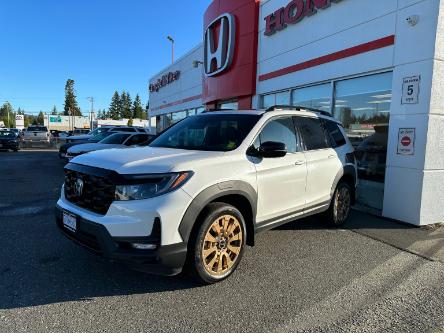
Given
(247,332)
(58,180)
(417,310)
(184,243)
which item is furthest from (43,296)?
(58,180)

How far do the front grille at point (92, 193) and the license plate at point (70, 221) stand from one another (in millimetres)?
143

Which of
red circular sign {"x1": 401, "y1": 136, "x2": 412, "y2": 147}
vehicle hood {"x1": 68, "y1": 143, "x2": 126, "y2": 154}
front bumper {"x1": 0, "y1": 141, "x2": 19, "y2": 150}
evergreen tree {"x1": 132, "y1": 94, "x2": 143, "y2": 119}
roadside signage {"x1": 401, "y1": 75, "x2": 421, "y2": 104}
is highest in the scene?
evergreen tree {"x1": 132, "y1": 94, "x2": 143, "y2": 119}

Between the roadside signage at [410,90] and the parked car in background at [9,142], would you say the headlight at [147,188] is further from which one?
the parked car in background at [9,142]

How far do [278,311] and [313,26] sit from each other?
25.2 ft

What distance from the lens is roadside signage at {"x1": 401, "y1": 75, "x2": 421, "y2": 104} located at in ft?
20.7

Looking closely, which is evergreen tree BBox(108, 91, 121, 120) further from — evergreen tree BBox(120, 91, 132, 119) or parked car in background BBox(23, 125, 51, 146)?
parked car in background BBox(23, 125, 51, 146)

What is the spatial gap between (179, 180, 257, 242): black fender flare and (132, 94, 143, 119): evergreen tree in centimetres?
12879

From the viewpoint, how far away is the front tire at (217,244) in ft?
11.9

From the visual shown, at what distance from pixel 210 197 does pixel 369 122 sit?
5443mm

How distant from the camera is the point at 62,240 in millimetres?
5031

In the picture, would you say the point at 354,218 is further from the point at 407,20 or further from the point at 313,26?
the point at 313,26

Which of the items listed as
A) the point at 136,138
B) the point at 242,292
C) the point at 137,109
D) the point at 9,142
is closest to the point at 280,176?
the point at 242,292

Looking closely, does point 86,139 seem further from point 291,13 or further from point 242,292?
point 242,292

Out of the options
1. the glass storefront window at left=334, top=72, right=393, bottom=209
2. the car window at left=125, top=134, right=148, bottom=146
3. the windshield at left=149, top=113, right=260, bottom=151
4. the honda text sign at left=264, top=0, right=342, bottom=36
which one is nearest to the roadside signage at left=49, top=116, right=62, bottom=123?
the car window at left=125, top=134, right=148, bottom=146
